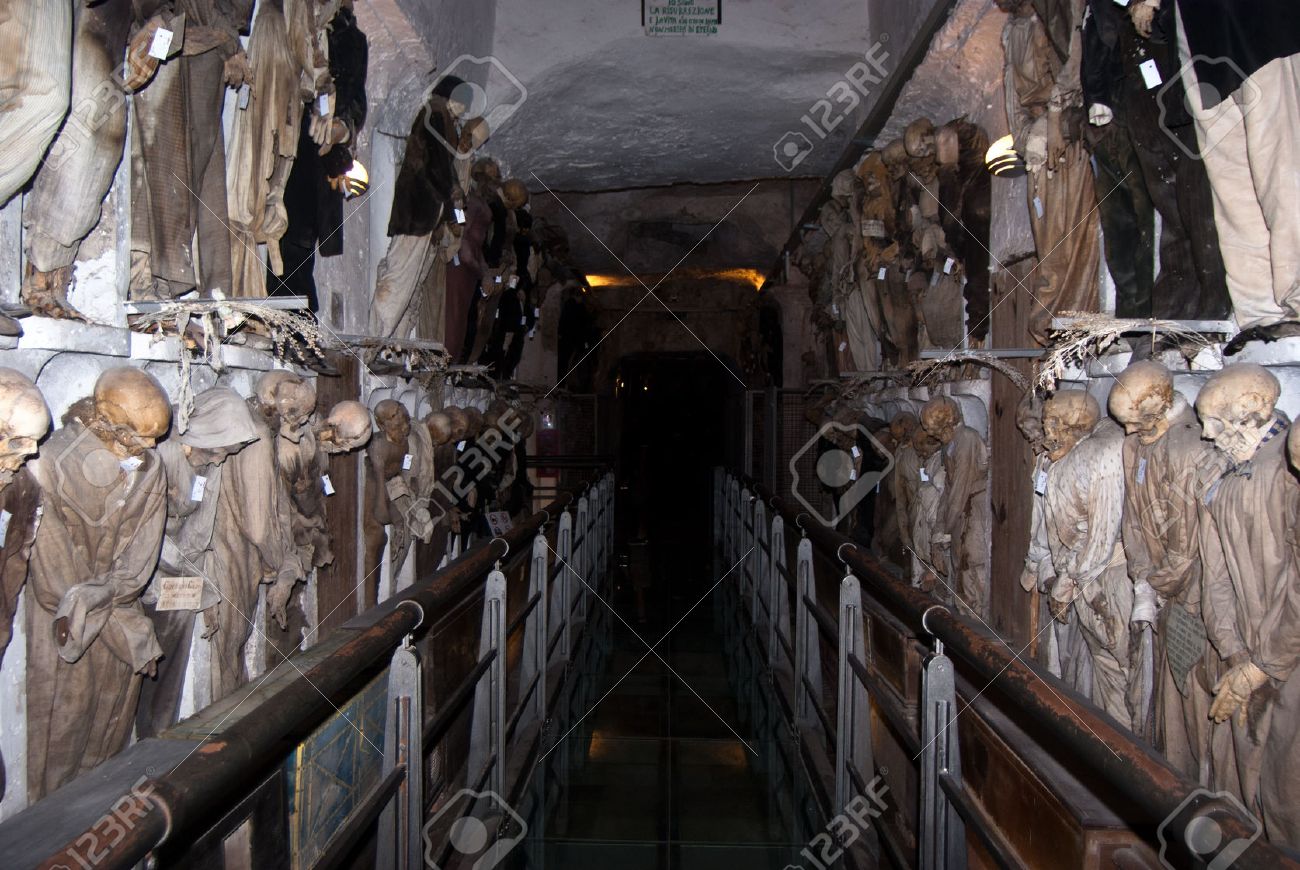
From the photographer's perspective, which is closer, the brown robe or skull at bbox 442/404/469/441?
the brown robe

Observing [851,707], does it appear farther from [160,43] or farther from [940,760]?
[160,43]

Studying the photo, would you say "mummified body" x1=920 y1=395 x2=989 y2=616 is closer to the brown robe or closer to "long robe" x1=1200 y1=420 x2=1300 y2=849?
the brown robe

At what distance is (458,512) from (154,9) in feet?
17.4

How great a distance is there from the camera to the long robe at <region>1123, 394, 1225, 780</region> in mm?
3281

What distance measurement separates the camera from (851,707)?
3.36 metres

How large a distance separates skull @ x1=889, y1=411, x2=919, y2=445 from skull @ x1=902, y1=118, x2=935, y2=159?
81.5 inches

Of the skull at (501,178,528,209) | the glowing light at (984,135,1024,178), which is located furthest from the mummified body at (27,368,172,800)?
the skull at (501,178,528,209)

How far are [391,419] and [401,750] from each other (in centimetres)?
408

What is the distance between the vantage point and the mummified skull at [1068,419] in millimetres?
4203

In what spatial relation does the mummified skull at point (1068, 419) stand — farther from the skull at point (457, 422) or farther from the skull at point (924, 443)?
the skull at point (457, 422)

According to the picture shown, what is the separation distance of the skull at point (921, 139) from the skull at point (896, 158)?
0.18 m

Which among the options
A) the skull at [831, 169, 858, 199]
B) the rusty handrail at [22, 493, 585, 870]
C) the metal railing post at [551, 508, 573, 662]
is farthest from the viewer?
the skull at [831, 169, 858, 199]

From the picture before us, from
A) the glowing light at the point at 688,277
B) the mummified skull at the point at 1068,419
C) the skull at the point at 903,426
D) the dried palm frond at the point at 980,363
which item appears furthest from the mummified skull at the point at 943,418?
the glowing light at the point at 688,277

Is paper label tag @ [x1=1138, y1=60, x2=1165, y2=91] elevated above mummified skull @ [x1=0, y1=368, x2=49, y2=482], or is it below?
above
